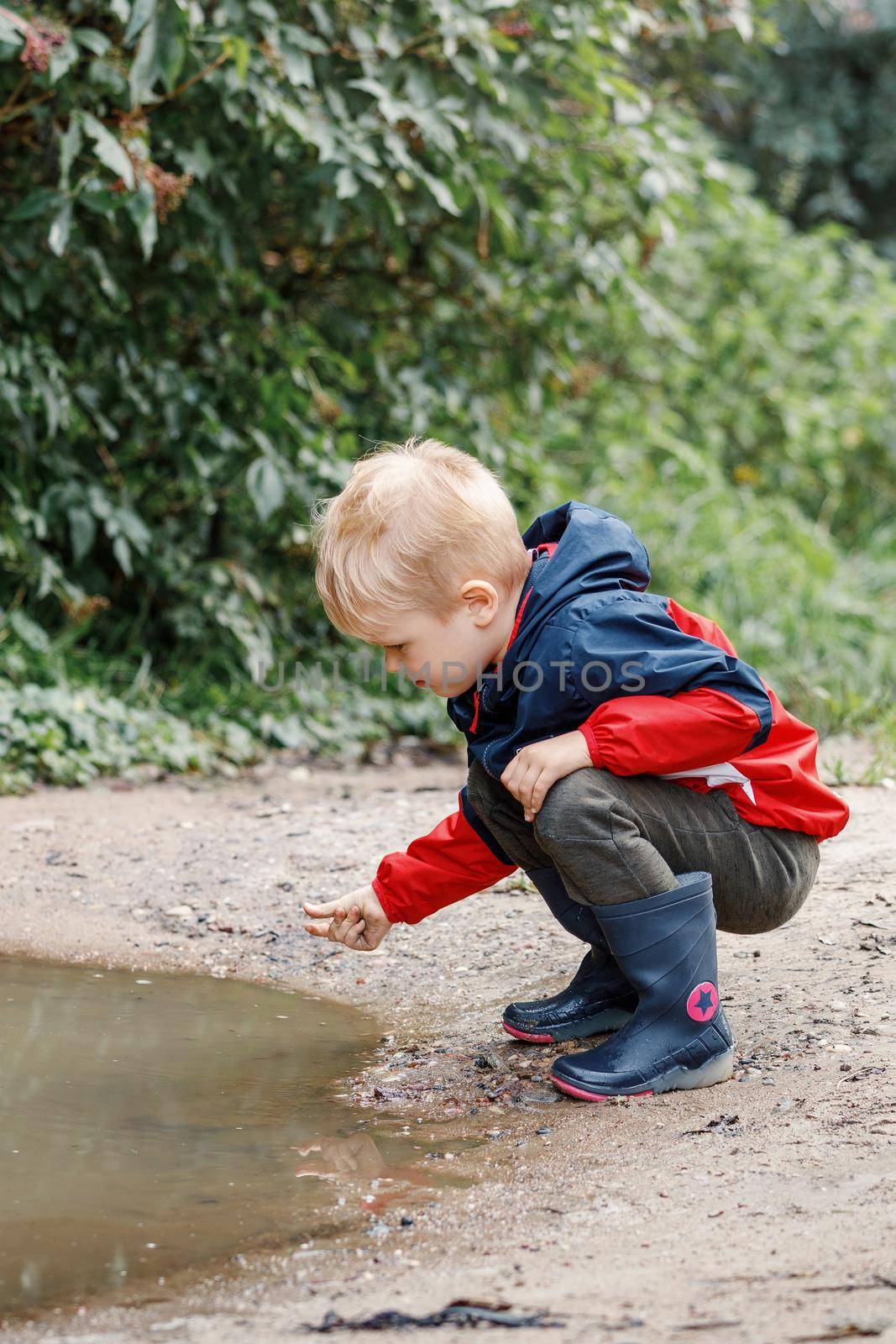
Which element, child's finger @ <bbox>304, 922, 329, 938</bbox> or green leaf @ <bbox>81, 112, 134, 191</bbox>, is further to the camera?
green leaf @ <bbox>81, 112, 134, 191</bbox>

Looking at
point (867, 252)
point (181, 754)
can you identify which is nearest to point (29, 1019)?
point (181, 754)

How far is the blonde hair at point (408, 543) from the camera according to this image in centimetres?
203

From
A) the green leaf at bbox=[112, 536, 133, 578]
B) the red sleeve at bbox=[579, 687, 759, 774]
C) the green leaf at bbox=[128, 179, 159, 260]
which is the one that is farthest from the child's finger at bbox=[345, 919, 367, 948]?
the green leaf at bbox=[112, 536, 133, 578]

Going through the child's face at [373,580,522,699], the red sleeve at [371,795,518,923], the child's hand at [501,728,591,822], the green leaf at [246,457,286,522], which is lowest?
the green leaf at [246,457,286,522]

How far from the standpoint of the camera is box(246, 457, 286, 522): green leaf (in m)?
4.13

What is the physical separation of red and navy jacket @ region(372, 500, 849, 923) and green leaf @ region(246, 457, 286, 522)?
2015 millimetres

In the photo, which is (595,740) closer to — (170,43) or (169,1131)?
(169,1131)

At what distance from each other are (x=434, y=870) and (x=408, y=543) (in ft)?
1.77

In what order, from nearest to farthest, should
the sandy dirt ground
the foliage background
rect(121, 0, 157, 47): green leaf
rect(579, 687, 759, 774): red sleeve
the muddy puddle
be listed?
the sandy dirt ground < the muddy puddle < rect(579, 687, 759, 774): red sleeve < rect(121, 0, 157, 47): green leaf < the foliage background

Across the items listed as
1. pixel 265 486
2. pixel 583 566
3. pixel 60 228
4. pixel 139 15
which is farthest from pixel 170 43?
pixel 583 566

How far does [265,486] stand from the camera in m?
4.18

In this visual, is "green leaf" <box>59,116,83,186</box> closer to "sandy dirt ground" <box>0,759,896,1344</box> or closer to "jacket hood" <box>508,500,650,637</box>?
"sandy dirt ground" <box>0,759,896,1344</box>

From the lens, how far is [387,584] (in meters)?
2.04

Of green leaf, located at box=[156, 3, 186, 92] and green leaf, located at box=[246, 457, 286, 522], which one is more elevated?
green leaf, located at box=[156, 3, 186, 92]
